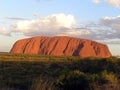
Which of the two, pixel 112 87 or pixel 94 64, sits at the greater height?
pixel 112 87

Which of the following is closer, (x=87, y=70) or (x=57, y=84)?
(x=57, y=84)

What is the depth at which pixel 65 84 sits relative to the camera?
19.7m

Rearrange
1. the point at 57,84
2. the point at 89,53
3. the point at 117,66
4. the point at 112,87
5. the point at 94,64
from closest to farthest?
1. the point at 112,87
2. the point at 57,84
3. the point at 117,66
4. the point at 94,64
5. the point at 89,53

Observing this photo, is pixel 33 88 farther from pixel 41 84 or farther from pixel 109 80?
pixel 109 80

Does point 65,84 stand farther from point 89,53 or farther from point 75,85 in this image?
point 89,53

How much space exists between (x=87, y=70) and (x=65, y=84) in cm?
1430

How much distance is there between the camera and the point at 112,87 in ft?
55.4

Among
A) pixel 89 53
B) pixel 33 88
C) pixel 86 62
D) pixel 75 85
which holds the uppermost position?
pixel 33 88

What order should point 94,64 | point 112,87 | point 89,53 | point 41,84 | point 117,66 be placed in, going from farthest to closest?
point 89,53 → point 94,64 → point 117,66 → point 112,87 → point 41,84

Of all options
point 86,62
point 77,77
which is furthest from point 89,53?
point 77,77

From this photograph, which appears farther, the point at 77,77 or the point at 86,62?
the point at 86,62

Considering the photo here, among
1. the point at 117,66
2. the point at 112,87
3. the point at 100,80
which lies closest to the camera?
the point at 112,87

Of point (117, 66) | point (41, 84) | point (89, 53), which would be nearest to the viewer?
point (41, 84)

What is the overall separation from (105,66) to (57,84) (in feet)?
53.2
